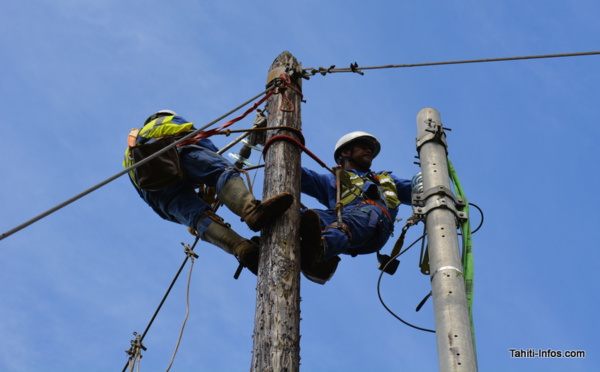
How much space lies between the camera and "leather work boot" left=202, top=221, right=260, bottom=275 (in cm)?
542

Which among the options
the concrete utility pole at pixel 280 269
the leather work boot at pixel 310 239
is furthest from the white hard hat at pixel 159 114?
the leather work boot at pixel 310 239

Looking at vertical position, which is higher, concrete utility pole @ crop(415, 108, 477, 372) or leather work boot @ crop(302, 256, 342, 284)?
leather work boot @ crop(302, 256, 342, 284)

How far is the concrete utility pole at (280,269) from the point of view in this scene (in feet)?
14.8

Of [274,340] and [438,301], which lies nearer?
[438,301]

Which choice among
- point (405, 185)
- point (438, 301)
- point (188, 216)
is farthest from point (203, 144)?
point (438, 301)

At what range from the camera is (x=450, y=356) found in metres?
3.91

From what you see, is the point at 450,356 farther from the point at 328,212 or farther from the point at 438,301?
the point at 328,212

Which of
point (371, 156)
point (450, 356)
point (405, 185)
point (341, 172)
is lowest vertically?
point (450, 356)

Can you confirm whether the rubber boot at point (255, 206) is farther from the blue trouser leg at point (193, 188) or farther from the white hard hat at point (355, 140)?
the white hard hat at point (355, 140)

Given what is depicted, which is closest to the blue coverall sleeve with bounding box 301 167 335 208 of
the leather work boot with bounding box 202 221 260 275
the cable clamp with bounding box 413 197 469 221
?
the leather work boot with bounding box 202 221 260 275

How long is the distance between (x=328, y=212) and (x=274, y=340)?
244cm

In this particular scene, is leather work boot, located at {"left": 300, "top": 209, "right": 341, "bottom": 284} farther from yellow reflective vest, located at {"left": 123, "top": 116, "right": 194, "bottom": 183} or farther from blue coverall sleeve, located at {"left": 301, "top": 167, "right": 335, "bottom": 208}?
blue coverall sleeve, located at {"left": 301, "top": 167, "right": 335, "bottom": 208}

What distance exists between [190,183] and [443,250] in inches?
107

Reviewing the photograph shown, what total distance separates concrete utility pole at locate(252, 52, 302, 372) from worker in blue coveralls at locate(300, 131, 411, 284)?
26cm
